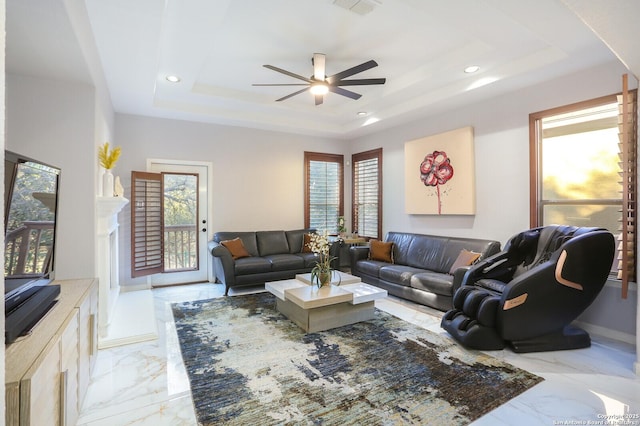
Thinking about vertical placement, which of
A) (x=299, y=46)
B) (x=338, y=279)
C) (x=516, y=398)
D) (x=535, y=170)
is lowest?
(x=516, y=398)

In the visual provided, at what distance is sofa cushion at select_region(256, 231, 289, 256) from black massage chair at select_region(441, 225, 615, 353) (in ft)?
10.6

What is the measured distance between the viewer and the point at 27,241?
1687 mm

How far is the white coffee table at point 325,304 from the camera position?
3.25 metres

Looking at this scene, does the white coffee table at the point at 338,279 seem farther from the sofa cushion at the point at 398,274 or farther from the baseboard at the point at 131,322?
the baseboard at the point at 131,322

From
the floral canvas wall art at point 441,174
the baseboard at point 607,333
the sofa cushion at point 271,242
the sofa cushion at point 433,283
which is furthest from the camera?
the sofa cushion at point 271,242

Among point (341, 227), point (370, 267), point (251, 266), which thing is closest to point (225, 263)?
point (251, 266)

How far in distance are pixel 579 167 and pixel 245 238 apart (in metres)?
4.59

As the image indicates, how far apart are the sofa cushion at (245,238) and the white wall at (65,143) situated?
2408mm

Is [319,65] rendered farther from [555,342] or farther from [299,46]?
[555,342]

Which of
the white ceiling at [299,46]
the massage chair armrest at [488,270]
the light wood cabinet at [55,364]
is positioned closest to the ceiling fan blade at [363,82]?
the white ceiling at [299,46]

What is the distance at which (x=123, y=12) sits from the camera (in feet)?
7.56

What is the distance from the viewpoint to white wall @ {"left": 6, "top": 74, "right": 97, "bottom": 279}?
2623 millimetres

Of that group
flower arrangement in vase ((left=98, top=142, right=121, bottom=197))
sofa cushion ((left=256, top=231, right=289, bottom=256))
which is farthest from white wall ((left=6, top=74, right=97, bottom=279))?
sofa cushion ((left=256, top=231, right=289, bottom=256))

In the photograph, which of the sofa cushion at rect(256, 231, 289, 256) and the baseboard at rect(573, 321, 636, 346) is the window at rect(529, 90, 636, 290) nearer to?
the baseboard at rect(573, 321, 636, 346)
